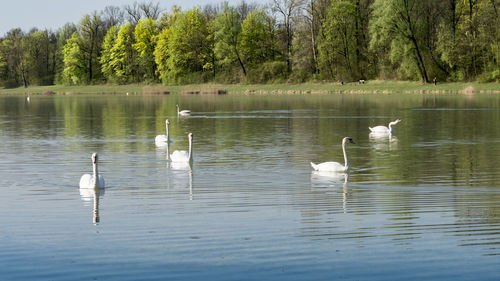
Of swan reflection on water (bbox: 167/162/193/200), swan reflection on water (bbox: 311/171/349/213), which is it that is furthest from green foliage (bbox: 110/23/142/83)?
swan reflection on water (bbox: 311/171/349/213)

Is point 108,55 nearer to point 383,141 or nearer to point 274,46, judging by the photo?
point 274,46

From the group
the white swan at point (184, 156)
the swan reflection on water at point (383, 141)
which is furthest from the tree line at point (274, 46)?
the white swan at point (184, 156)

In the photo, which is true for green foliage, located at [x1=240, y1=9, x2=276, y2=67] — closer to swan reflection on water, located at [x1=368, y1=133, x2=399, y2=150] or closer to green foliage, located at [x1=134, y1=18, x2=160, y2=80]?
green foliage, located at [x1=134, y1=18, x2=160, y2=80]

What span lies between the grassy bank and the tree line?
2395 millimetres

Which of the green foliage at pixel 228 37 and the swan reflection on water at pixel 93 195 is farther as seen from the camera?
the green foliage at pixel 228 37

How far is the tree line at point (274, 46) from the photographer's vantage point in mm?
80625

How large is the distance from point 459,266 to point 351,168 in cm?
1156

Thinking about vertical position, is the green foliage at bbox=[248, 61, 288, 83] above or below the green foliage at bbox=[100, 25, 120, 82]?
below

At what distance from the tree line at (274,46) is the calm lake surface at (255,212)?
53747 millimetres

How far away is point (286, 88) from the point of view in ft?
308

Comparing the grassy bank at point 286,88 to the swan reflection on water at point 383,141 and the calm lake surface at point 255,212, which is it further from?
the calm lake surface at point 255,212

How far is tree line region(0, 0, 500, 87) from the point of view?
80625 millimetres

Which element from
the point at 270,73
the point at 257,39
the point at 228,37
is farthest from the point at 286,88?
the point at 257,39

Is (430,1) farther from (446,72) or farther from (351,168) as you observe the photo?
(351,168)
